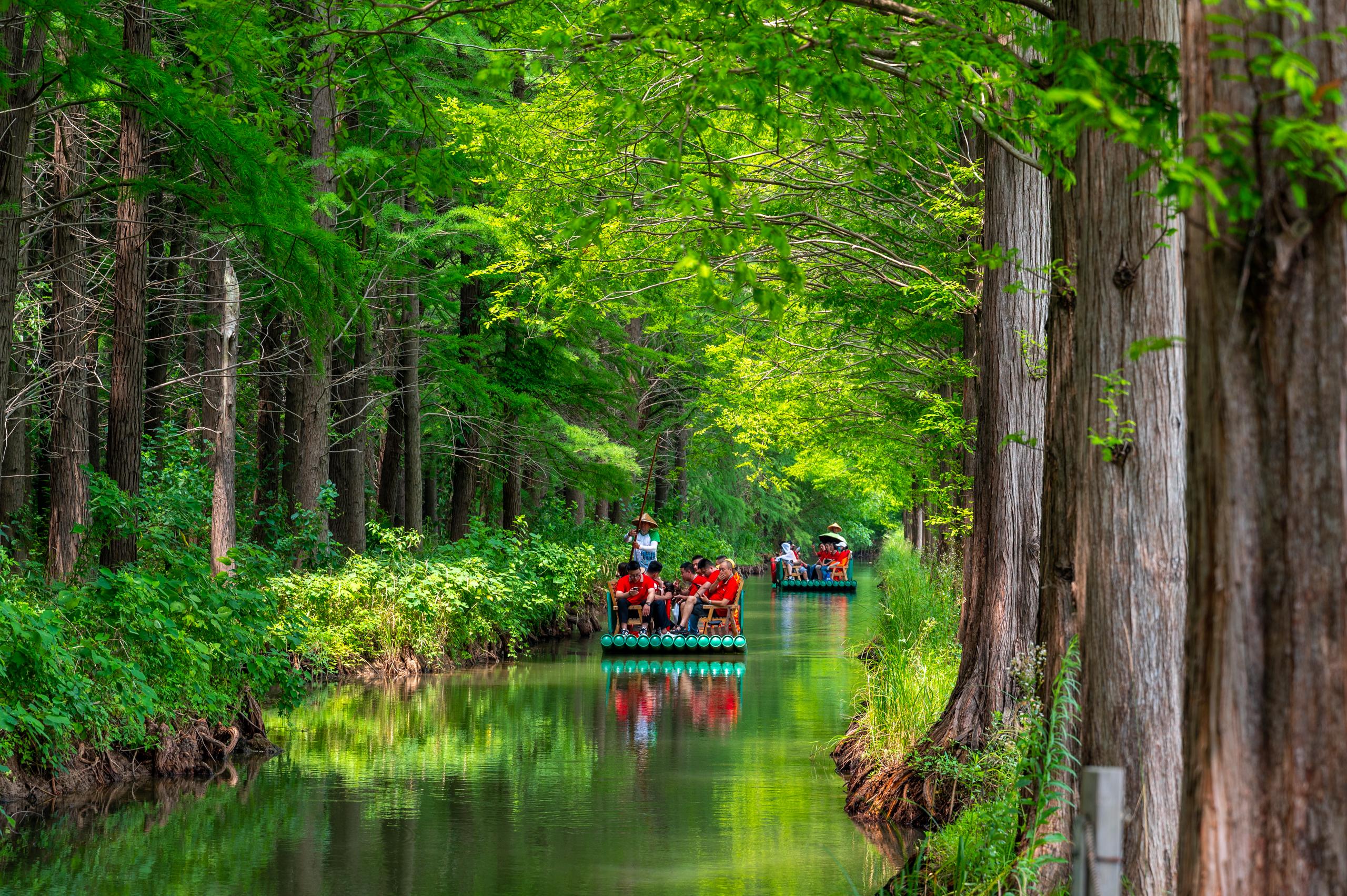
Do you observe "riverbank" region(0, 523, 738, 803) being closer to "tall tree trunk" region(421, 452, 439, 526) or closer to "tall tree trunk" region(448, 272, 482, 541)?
"tall tree trunk" region(448, 272, 482, 541)

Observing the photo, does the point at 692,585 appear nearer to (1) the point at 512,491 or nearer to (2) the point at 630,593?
(2) the point at 630,593

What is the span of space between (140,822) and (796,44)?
7.28 meters

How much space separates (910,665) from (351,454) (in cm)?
1404

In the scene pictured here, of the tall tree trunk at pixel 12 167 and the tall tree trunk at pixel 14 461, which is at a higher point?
the tall tree trunk at pixel 12 167

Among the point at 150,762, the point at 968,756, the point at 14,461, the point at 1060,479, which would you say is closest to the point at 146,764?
the point at 150,762

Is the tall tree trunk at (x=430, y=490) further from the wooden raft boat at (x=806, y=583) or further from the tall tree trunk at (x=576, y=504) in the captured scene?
the wooden raft boat at (x=806, y=583)

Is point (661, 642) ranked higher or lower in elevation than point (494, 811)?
higher

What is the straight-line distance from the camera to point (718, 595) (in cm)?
2544

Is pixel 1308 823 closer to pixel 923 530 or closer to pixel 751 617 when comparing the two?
pixel 751 617

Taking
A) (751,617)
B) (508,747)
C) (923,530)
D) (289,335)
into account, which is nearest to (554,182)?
(508,747)

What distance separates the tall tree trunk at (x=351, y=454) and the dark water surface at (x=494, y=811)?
5357 millimetres

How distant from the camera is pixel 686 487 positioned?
4928 centimetres

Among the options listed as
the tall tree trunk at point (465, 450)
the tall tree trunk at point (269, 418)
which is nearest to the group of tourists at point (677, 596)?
the tall tree trunk at point (465, 450)

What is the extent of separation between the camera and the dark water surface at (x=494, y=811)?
8852mm
